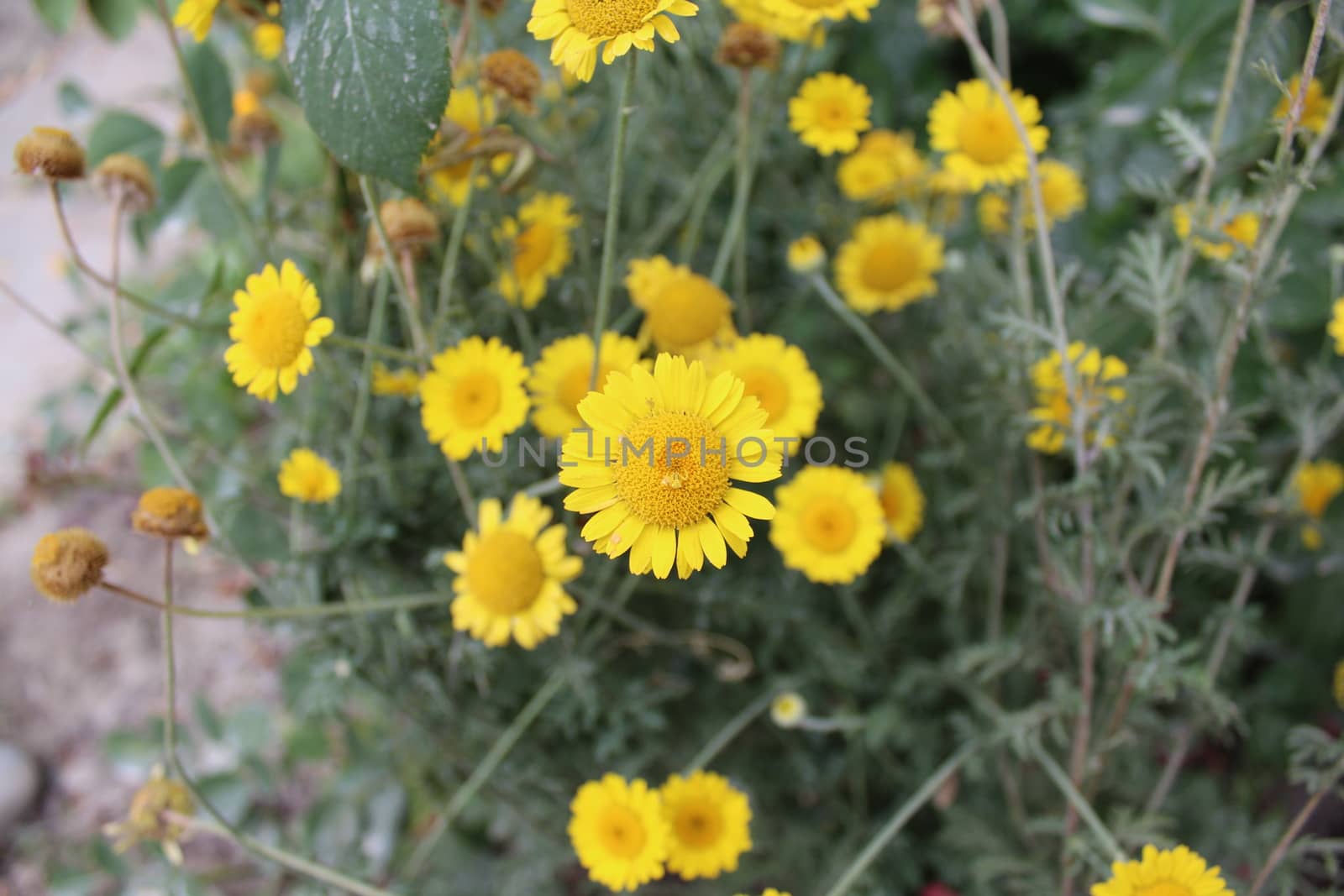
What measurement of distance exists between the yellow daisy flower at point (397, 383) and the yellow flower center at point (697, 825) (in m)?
0.45

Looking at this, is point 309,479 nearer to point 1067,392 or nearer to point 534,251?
point 534,251

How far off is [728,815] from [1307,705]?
0.88 meters

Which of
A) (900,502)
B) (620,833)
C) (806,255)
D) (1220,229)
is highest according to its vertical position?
(1220,229)

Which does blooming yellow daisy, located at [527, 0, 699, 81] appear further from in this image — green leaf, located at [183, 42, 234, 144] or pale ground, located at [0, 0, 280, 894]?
pale ground, located at [0, 0, 280, 894]

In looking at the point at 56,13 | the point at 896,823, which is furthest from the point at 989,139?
the point at 56,13

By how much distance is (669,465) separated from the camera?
62 centimetres

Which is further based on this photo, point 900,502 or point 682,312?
point 900,502

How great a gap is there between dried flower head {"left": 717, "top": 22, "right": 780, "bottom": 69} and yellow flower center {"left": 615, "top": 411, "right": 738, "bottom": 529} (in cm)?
44

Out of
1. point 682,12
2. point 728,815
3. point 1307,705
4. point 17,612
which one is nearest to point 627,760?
point 728,815

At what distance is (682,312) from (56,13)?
3.18ft

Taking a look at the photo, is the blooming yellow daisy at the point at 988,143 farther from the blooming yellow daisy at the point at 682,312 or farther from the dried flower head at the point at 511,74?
the dried flower head at the point at 511,74

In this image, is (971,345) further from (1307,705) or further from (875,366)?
(1307,705)

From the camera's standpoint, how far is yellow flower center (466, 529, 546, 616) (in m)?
0.84

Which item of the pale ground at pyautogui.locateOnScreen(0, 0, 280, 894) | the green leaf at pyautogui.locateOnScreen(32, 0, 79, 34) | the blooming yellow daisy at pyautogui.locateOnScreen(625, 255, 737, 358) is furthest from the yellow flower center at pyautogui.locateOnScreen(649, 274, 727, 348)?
the green leaf at pyautogui.locateOnScreen(32, 0, 79, 34)
